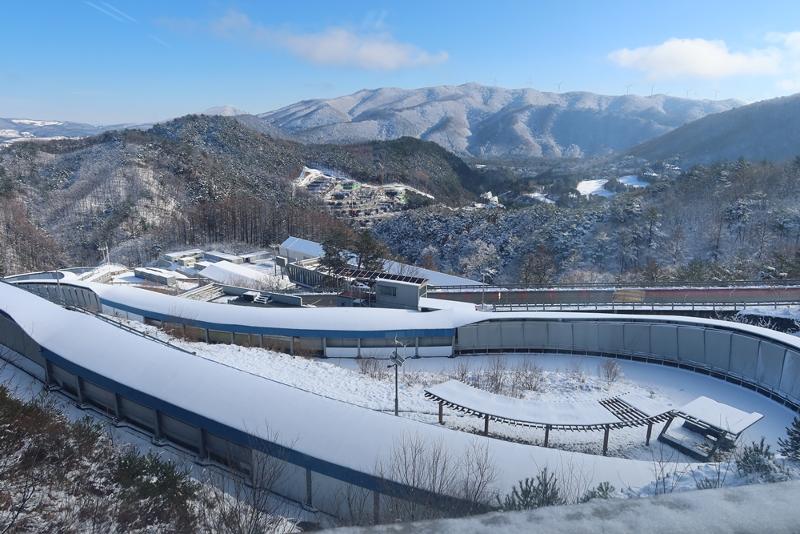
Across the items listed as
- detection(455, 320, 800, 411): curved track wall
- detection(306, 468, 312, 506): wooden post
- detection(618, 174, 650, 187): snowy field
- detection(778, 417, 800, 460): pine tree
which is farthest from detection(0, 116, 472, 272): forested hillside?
detection(778, 417, 800, 460): pine tree

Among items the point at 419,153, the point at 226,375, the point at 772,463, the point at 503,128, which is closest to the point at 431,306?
the point at 226,375

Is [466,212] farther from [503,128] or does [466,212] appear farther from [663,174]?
[503,128]

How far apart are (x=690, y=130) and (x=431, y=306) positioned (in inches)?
3996

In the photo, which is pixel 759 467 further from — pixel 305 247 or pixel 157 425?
pixel 305 247

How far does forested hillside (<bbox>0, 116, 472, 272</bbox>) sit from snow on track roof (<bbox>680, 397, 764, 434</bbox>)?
38.3 metres

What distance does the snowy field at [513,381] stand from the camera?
1035cm

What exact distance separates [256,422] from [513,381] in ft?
25.1

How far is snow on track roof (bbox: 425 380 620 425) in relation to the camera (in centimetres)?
924

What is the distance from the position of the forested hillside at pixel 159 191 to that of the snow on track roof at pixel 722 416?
38.3 meters

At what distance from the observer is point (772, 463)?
6484 mm

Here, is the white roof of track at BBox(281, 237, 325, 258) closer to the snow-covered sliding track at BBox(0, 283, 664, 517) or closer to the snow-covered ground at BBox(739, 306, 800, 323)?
the snow-covered sliding track at BBox(0, 283, 664, 517)

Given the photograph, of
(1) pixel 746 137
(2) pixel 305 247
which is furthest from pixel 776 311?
(1) pixel 746 137

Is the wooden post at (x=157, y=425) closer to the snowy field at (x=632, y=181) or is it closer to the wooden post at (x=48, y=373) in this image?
the wooden post at (x=48, y=373)

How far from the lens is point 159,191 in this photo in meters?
55.2
